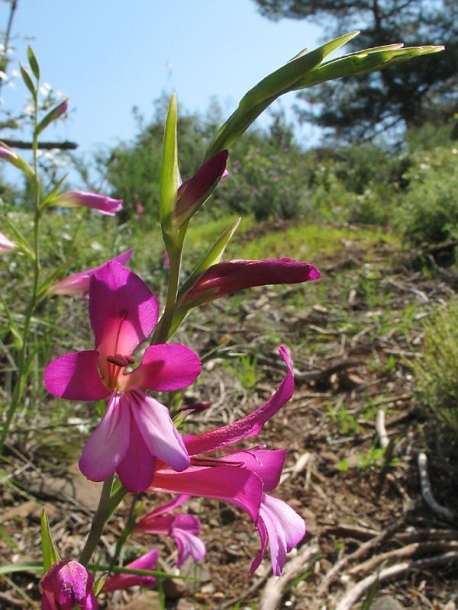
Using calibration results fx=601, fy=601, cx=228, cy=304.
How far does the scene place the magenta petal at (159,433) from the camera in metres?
0.66

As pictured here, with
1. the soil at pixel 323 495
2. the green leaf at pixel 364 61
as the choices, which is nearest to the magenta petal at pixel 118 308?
the green leaf at pixel 364 61

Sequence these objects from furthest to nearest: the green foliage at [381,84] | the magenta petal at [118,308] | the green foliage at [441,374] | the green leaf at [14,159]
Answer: the green foliage at [381,84], the green foliage at [441,374], the green leaf at [14,159], the magenta petal at [118,308]

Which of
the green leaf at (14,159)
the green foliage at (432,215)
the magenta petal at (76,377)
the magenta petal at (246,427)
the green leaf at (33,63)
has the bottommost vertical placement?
the green foliage at (432,215)

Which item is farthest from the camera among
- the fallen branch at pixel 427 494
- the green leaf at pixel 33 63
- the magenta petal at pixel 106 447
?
the fallen branch at pixel 427 494

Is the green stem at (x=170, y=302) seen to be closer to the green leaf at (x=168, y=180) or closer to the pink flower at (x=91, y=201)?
the green leaf at (x=168, y=180)

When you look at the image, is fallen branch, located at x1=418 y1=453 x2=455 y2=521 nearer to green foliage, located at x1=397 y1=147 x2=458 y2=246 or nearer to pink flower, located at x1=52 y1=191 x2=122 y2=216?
pink flower, located at x1=52 y1=191 x2=122 y2=216

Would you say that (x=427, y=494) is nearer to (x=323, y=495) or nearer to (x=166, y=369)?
(x=323, y=495)

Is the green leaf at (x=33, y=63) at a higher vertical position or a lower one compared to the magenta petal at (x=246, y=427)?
higher

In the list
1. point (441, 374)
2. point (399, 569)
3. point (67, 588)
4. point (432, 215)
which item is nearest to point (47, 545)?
point (67, 588)

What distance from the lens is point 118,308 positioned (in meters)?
0.76

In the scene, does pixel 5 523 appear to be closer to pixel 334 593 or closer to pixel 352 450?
pixel 334 593

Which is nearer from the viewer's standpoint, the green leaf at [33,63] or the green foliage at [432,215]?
the green leaf at [33,63]

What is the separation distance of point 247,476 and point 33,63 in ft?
5.21

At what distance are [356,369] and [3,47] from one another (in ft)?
7.30
